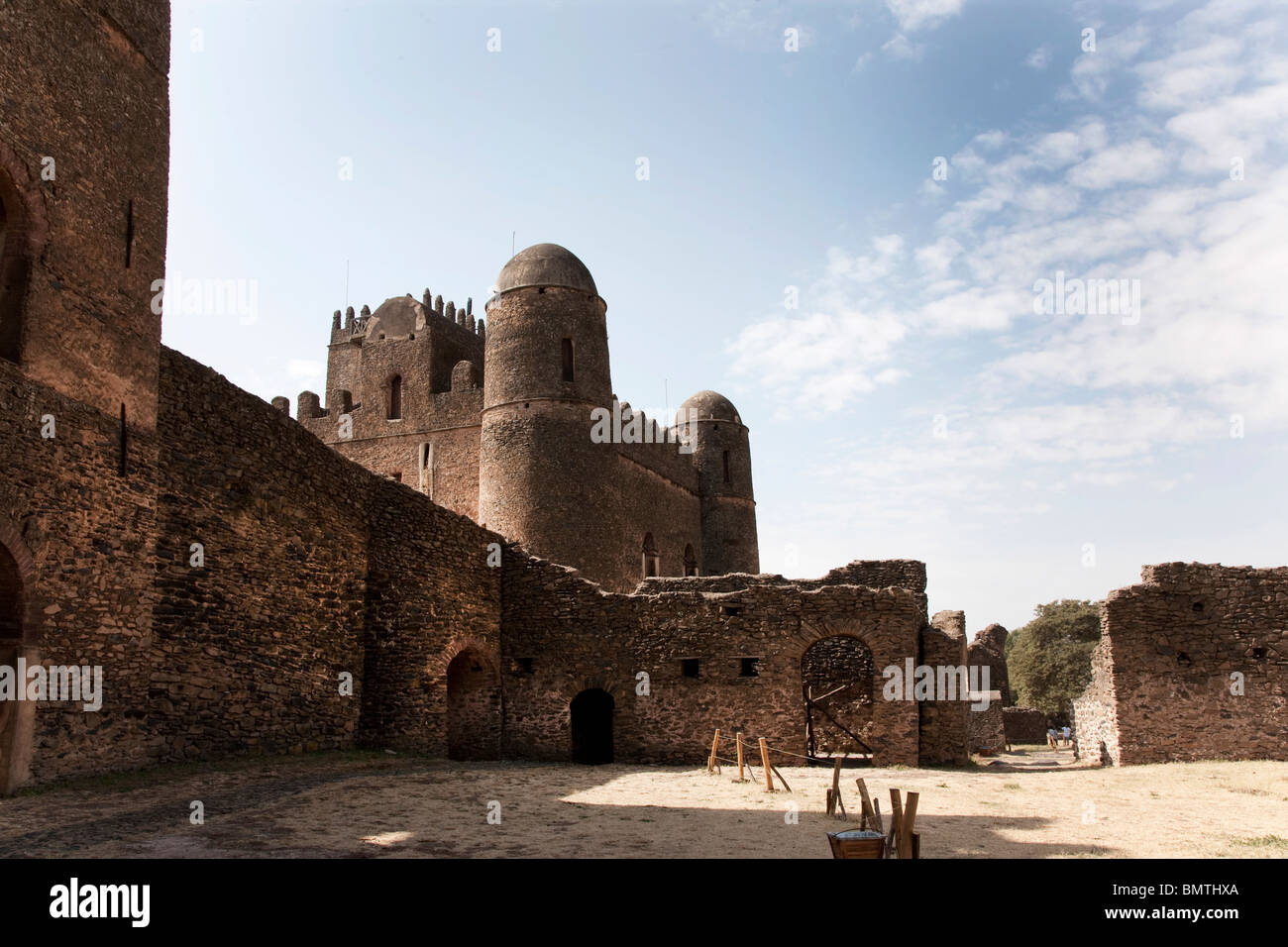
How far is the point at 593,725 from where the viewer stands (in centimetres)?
1998

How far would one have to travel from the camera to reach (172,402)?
11.9m

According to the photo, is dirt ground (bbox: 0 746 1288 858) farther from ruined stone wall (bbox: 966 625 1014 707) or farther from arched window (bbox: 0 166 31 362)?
ruined stone wall (bbox: 966 625 1014 707)

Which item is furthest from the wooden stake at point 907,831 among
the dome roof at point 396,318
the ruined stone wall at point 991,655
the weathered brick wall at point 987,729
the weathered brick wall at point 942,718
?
the dome roof at point 396,318

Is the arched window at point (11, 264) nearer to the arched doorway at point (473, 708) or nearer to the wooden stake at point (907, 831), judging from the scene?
the wooden stake at point (907, 831)

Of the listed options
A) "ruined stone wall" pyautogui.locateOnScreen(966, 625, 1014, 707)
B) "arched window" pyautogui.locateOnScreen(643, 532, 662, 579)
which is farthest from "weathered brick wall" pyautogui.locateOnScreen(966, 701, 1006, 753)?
"arched window" pyautogui.locateOnScreen(643, 532, 662, 579)

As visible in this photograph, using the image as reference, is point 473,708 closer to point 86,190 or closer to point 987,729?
point 86,190

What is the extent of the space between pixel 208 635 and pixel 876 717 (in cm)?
1062

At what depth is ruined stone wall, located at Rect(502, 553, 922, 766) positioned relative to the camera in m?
17.2

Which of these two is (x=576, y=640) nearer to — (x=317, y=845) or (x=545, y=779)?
(x=545, y=779)

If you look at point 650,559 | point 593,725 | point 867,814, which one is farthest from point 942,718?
point 650,559

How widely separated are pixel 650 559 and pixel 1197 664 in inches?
619

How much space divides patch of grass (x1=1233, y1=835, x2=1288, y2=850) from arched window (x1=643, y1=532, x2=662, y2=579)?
2124 cm

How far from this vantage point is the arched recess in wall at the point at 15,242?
996cm
